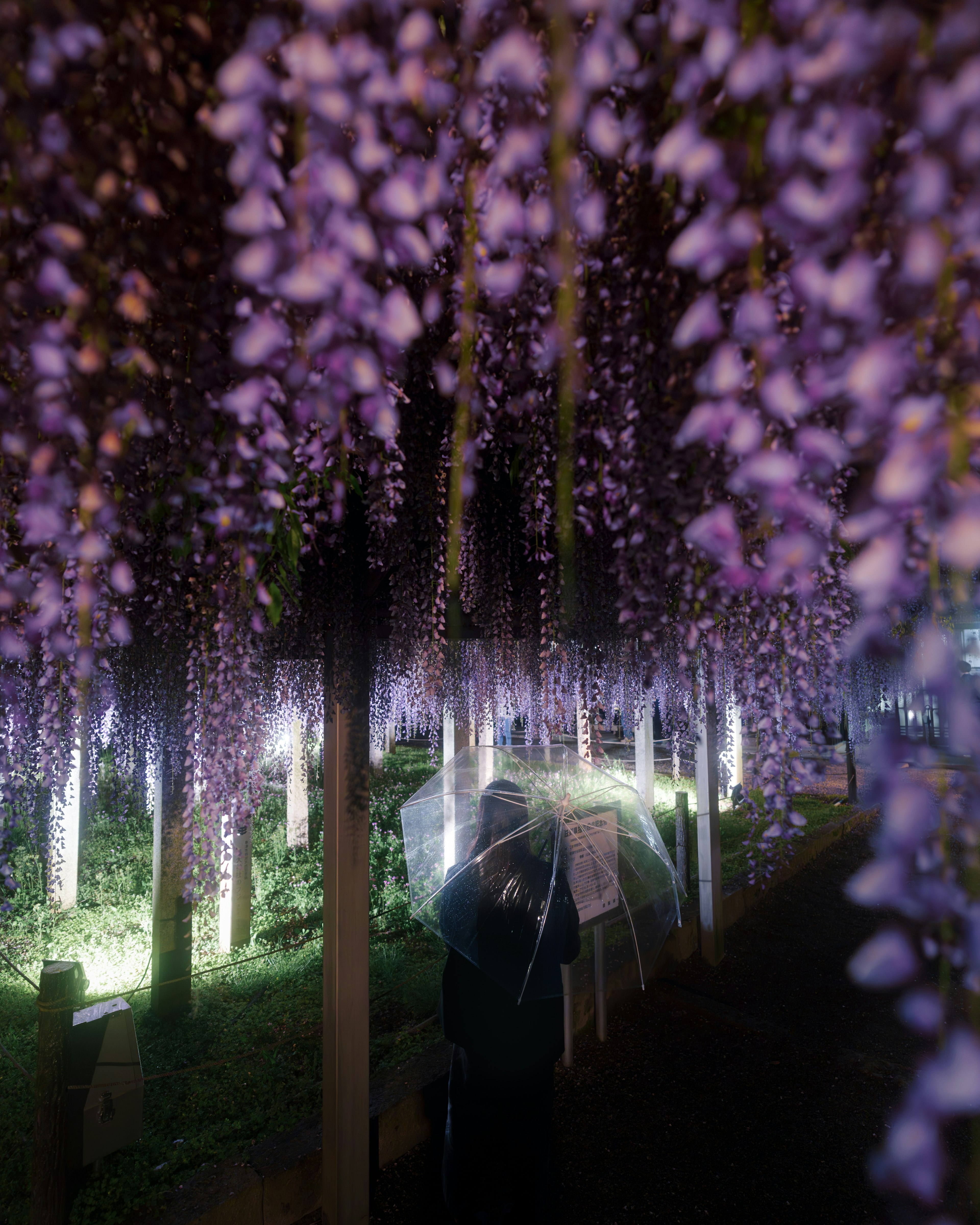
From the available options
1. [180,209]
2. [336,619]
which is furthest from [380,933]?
[180,209]

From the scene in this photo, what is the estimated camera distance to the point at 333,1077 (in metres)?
2.54

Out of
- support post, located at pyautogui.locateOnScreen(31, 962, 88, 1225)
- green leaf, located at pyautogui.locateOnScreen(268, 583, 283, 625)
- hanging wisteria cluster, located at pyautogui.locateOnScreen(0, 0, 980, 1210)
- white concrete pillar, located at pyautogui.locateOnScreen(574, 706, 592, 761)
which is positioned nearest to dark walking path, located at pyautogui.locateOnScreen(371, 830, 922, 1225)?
support post, located at pyautogui.locateOnScreen(31, 962, 88, 1225)

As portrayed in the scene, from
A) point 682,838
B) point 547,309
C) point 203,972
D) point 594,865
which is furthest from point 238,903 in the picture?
point 547,309

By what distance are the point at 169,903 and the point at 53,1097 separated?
2.00 metres

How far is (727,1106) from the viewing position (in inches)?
136

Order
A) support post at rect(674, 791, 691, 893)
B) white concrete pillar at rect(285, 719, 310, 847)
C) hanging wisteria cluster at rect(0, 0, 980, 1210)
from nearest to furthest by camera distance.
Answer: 1. hanging wisteria cluster at rect(0, 0, 980, 1210)
2. support post at rect(674, 791, 691, 893)
3. white concrete pillar at rect(285, 719, 310, 847)

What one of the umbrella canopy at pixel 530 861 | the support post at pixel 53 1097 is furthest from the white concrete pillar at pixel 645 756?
the support post at pixel 53 1097

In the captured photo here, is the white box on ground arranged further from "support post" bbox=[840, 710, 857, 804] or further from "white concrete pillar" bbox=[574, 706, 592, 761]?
"support post" bbox=[840, 710, 857, 804]

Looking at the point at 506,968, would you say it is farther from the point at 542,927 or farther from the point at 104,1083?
the point at 104,1083

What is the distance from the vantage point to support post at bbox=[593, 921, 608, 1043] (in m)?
3.80

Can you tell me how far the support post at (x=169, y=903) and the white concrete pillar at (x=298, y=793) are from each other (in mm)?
2097

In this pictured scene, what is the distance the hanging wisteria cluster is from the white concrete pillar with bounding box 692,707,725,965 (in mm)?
3636

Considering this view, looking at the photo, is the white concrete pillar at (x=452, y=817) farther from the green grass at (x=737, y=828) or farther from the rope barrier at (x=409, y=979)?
the green grass at (x=737, y=828)

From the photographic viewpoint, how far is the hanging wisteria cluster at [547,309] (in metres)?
0.57
